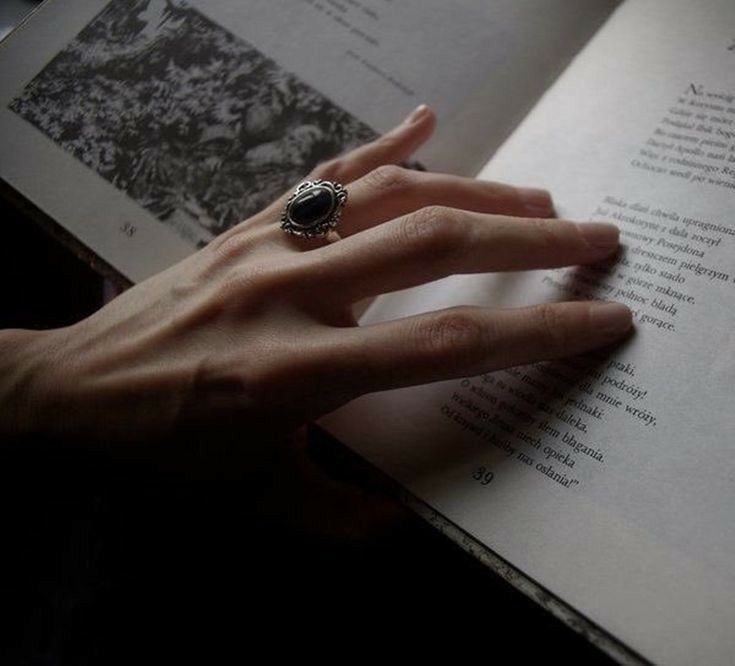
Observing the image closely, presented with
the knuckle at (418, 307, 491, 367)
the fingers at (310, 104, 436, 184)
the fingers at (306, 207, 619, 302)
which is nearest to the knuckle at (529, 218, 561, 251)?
the fingers at (306, 207, 619, 302)

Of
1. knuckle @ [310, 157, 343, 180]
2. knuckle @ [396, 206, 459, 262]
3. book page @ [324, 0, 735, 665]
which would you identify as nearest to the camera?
book page @ [324, 0, 735, 665]

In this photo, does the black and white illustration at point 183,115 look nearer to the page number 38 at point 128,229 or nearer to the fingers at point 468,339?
the page number 38 at point 128,229

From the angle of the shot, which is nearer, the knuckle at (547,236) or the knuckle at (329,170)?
the knuckle at (547,236)

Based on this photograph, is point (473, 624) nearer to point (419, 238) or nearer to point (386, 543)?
point (386, 543)

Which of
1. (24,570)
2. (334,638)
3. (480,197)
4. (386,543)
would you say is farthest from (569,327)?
(24,570)

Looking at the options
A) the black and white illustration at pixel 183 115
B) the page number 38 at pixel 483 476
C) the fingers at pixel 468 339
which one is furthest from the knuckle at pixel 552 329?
the black and white illustration at pixel 183 115

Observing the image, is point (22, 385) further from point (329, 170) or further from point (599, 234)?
point (599, 234)

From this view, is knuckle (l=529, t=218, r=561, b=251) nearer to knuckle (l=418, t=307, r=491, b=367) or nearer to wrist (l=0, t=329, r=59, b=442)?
knuckle (l=418, t=307, r=491, b=367)
